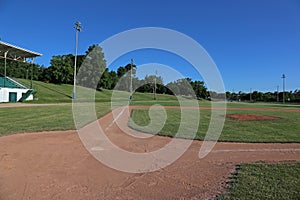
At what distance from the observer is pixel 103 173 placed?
400 centimetres

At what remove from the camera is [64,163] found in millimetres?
4496

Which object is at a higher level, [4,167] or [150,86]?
[150,86]

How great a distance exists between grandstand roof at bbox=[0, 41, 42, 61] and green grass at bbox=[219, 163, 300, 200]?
3018 cm

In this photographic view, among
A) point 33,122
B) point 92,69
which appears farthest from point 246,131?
point 92,69

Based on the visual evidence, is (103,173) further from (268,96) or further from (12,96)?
(268,96)

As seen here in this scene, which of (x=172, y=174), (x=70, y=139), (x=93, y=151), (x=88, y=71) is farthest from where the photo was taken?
(x=88, y=71)

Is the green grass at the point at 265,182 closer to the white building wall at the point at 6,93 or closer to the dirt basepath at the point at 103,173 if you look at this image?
the dirt basepath at the point at 103,173

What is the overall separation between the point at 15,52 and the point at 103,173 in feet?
106

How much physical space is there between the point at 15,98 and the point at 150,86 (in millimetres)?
54077

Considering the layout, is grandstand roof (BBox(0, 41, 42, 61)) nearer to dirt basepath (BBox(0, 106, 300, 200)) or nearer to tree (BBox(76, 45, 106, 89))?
tree (BBox(76, 45, 106, 89))

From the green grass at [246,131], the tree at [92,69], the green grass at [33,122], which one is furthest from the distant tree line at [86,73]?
the green grass at [246,131]

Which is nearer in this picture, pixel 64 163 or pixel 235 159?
pixel 64 163

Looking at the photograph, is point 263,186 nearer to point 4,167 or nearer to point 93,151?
point 93,151

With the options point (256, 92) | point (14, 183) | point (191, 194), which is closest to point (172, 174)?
point (191, 194)
